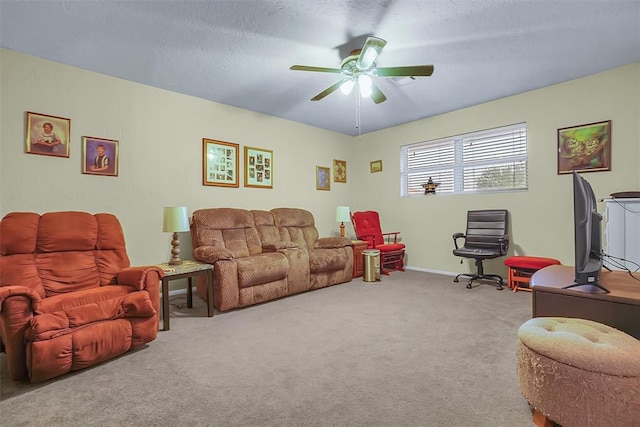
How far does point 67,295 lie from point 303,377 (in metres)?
1.84

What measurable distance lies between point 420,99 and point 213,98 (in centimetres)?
287

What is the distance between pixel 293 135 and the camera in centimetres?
536

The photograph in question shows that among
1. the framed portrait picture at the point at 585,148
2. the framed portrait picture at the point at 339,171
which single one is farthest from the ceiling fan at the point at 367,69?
the framed portrait picture at the point at 339,171

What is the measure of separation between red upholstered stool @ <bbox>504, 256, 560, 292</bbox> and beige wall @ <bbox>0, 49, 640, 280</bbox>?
1.33ft

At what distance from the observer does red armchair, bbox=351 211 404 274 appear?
5.18 meters

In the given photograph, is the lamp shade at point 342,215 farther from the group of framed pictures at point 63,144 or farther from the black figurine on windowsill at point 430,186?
the group of framed pictures at point 63,144

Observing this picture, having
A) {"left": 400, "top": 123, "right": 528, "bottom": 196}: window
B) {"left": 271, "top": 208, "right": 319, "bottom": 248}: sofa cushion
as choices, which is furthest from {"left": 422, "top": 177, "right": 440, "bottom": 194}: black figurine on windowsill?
{"left": 271, "top": 208, "right": 319, "bottom": 248}: sofa cushion

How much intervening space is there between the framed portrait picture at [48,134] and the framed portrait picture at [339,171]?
4.10 m

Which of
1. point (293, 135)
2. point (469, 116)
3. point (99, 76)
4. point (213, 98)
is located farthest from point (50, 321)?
point (469, 116)

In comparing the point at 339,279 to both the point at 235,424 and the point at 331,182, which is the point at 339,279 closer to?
the point at 331,182

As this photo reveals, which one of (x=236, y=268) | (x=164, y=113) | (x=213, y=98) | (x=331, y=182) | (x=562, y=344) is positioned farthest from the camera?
(x=331, y=182)

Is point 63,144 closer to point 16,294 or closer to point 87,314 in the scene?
point 16,294

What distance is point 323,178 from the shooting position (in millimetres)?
5855

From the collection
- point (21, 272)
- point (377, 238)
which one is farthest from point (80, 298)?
point (377, 238)
